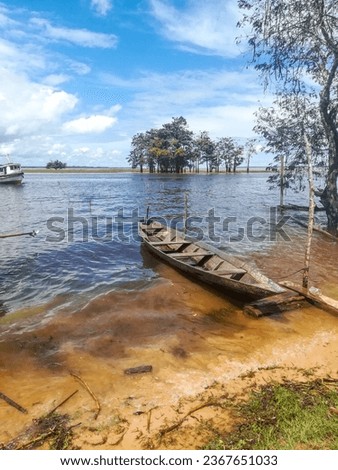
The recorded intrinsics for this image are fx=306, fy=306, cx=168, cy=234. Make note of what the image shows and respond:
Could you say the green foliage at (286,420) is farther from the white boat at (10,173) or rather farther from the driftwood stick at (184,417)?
the white boat at (10,173)

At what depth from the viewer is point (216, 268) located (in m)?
10.2

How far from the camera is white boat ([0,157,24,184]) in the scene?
171ft

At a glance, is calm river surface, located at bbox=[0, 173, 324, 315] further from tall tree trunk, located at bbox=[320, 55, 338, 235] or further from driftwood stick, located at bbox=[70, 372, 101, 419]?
driftwood stick, located at bbox=[70, 372, 101, 419]

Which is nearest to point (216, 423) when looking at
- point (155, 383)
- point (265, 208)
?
point (155, 383)

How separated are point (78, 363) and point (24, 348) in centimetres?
148

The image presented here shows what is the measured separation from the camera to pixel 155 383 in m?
5.19

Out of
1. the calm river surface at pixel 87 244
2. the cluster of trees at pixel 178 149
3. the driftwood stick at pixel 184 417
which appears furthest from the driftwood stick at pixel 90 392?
the cluster of trees at pixel 178 149

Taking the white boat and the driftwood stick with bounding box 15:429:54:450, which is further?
the white boat

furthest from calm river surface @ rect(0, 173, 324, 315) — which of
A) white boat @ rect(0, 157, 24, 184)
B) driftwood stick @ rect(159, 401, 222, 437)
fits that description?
white boat @ rect(0, 157, 24, 184)

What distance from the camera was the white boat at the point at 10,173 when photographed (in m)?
52.1

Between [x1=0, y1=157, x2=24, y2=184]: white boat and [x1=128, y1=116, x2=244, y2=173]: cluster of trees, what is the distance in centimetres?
3915

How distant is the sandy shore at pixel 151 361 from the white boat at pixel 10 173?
2017 inches

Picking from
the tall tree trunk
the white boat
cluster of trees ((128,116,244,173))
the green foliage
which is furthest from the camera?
cluster of trees ((128,116,244,173))
